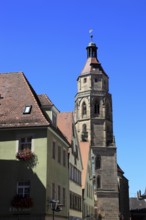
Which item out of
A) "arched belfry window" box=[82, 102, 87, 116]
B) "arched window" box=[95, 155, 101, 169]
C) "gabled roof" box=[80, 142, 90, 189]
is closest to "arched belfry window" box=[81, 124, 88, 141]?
"arched belfry window" box=[82, 102, 87, 116]

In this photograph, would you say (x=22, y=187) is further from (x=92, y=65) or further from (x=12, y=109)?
(x=92, y=65)

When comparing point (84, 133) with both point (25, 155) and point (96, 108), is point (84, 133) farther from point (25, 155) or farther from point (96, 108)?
point (25, 155)

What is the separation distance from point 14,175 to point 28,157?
1412 mm

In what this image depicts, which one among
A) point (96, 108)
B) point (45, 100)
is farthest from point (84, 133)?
point (45, 100)

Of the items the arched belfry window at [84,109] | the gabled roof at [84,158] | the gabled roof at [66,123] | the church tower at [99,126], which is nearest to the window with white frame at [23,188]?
the gabled roof at [66,123]

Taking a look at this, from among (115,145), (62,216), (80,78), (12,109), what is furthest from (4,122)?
(80,78)

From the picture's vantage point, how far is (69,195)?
34656mm

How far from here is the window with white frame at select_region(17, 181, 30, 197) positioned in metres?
26.4

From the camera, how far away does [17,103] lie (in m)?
29.3

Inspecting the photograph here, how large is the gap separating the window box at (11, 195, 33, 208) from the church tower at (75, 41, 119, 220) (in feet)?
169

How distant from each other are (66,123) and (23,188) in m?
12.8

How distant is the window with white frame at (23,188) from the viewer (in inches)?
1040

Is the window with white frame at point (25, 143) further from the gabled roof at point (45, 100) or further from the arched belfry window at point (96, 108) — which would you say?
the arched belfry window at point (96, 108)

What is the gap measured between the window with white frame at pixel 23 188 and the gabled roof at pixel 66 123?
10878 mm
